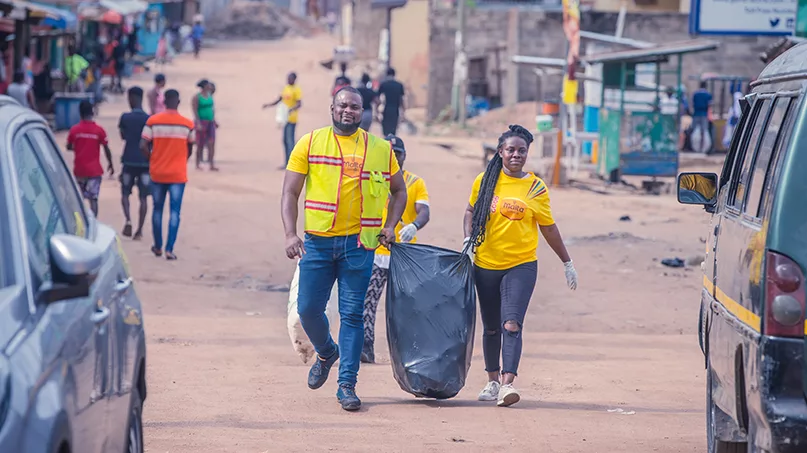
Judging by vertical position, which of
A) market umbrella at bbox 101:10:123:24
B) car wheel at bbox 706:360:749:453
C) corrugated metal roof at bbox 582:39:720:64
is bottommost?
car wheel at bbox 706:360:749:453

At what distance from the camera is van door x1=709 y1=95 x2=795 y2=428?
4.43m

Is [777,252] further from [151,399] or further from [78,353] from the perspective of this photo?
[151,399]

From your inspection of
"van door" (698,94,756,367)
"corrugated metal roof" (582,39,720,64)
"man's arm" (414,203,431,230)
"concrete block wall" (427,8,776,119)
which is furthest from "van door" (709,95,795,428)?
"concrete block wall" (427,8,776,119)

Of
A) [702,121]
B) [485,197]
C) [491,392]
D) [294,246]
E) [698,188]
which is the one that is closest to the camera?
[698,188]

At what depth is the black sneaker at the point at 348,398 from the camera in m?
7.17

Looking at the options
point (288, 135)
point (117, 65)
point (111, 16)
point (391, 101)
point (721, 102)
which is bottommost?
point (288, 135)

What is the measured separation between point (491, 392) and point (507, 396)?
0.35 meters

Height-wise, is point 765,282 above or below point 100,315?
above

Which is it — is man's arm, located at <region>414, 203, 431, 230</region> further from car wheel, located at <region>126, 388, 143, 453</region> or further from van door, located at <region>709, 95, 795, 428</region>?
car wheel, located at <region>126, 388, 143, 453</region>

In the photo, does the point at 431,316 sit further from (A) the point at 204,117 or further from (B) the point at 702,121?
(B) the point at 702,121

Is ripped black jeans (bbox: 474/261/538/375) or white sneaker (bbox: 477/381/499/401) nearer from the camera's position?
ripped black jeans (bbox: 474/261/538/375)

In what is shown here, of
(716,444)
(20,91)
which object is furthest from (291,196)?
(20,91)

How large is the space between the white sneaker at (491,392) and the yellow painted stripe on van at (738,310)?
7.35 feet

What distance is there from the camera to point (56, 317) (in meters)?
3.57
